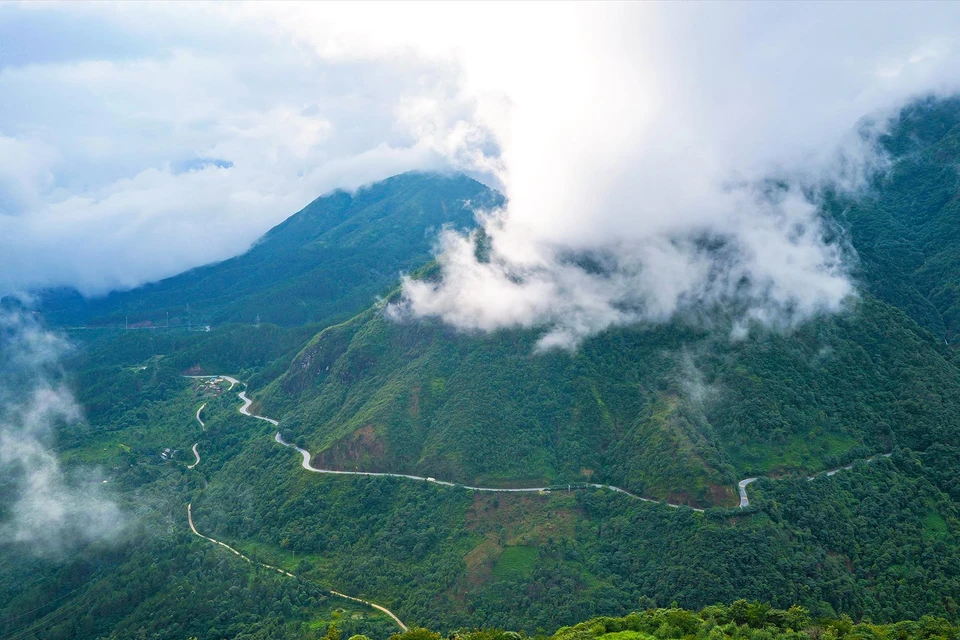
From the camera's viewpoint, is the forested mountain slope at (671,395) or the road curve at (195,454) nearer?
the forested mountain slope at (671,395)

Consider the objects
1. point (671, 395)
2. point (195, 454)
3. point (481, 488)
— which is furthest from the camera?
point (195, 454)

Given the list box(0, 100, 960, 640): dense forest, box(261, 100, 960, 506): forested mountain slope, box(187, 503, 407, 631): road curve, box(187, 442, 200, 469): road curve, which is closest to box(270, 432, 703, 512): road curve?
box(0, 100, 960, 640): dense forest

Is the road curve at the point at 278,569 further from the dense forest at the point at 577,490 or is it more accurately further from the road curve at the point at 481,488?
the road curve at the point at 481,488

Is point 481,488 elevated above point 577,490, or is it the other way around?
point 481,488

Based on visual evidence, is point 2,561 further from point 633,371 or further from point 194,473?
point 633,371

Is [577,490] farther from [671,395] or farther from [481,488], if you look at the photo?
[671,395]

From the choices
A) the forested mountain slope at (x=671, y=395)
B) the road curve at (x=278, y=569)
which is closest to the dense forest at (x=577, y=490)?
the forested mountain slope at (x=671, y=395)

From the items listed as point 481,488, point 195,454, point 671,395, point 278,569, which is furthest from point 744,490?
point 195,454

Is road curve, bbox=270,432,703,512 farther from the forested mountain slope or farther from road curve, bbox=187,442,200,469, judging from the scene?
road curve, bbox=187,442,200,469

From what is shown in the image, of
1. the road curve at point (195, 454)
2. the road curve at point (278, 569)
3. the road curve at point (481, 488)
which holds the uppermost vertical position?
the road curve at point (195, 454)

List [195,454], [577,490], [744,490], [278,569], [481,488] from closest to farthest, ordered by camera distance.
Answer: [744,490]
[278,569]
[577,490]
[481,488]
[195,454]

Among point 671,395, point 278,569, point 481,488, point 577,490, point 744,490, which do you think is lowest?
point 278,569

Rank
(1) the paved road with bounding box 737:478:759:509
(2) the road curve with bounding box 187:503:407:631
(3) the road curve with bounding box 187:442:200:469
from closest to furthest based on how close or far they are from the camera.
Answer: (2) the road curve with bounding box 187:503:407:631 → (1) the paved road with bounding box 737:478:759:509 → (3) the road curve with bounding box 187:442:200:469
